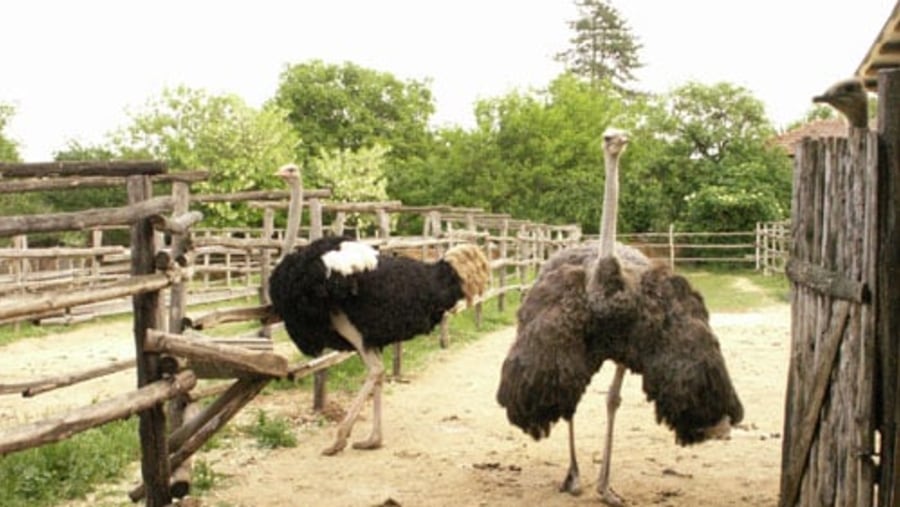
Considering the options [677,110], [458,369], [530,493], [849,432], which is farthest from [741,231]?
[849,432]

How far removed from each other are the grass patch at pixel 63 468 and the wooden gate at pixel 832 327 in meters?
3.43

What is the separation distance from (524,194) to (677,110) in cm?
509

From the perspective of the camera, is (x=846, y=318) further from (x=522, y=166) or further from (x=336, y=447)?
(x=522, y=166)

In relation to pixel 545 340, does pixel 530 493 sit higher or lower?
lower

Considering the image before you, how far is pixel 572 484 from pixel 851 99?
2384 mm

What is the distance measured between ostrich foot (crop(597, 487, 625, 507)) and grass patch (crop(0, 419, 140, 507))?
257 cm

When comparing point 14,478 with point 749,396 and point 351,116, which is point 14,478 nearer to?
point 749,396

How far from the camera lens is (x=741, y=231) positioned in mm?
25469

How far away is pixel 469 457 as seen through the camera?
643 centimetres

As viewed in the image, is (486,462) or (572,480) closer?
(572,480)

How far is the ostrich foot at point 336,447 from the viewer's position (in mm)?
6500

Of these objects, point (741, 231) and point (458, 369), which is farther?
point (741, 231)

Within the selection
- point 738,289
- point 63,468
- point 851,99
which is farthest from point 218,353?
point 738,289

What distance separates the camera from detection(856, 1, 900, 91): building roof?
6293 millimetres
